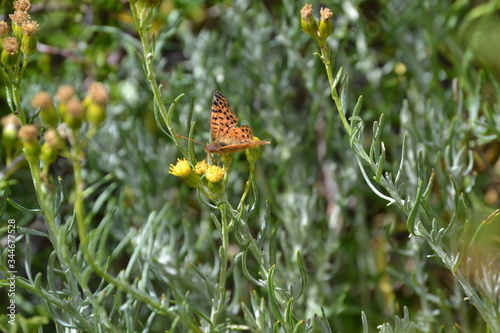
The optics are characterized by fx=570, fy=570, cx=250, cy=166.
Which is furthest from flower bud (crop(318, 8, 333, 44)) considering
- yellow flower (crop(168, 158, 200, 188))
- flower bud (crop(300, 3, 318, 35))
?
yellow flower (crop(168, 158, 200, 188))

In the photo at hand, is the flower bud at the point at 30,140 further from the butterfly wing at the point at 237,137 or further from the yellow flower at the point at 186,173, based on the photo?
the butterfly wing at the point at 237,137

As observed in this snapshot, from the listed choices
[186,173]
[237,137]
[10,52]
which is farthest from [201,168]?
[10,52]

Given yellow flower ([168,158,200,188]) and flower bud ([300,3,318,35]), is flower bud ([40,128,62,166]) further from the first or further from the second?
flower bud ([300,3,318,35])

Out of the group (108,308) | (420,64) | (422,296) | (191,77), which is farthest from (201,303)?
(420,64)

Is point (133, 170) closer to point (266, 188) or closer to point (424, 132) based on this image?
point (266, 188)

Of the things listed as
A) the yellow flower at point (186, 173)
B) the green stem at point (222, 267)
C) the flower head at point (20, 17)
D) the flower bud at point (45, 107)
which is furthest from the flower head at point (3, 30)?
the green stem at point (222, 267)

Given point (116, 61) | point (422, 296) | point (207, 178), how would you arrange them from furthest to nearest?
point (116, 61), point (422, 296), point (207, 178)

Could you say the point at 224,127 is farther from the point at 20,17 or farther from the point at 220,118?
the point at 20,17

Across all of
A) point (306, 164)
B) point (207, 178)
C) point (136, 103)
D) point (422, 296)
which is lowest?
point (422, 296)

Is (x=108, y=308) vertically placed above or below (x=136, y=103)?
below
